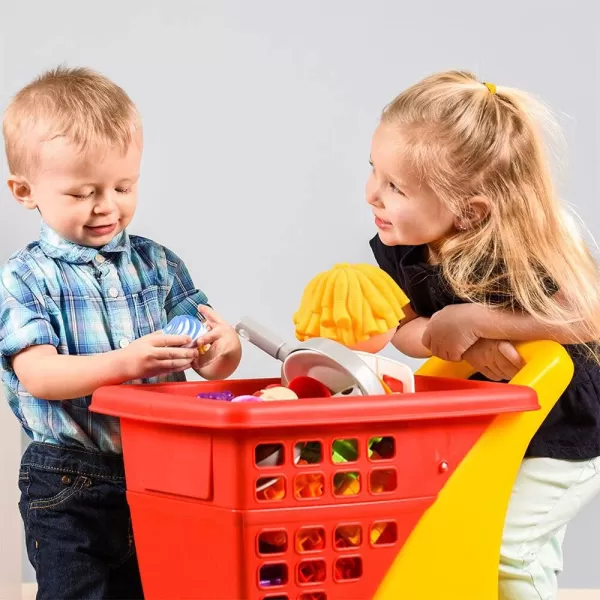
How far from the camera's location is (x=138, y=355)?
1078 millimetres

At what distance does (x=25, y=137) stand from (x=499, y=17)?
3.46 feet

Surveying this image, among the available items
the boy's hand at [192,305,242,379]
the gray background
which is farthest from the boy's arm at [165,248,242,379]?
the gray background

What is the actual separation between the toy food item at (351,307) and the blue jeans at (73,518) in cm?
29

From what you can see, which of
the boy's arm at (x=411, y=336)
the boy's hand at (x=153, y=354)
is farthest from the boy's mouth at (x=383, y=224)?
the boy's hand at (x=153, y=354)

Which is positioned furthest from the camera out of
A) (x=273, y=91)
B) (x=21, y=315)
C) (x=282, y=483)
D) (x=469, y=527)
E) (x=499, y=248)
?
(x=273, y=91)

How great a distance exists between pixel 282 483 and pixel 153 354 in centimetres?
23

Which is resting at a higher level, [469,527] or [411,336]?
[411,336]

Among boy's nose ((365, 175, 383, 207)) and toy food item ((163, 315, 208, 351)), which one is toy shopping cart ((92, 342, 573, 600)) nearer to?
toy food item ((163, 315, 208, 351))

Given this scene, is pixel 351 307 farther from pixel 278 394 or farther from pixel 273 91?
pixel 273 91

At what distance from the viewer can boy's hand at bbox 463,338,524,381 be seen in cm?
120

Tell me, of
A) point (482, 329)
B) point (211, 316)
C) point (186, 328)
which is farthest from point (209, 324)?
point (482, 329)

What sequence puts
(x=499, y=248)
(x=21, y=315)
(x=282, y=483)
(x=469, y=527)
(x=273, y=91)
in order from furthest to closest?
(x=273, y=91)
(x=499, y=248)
(x=21, y=315)
(x=469, y=527)
(x=282, y=483)

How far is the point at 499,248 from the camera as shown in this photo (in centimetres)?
128

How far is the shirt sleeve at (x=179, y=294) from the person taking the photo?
1.31 metres
